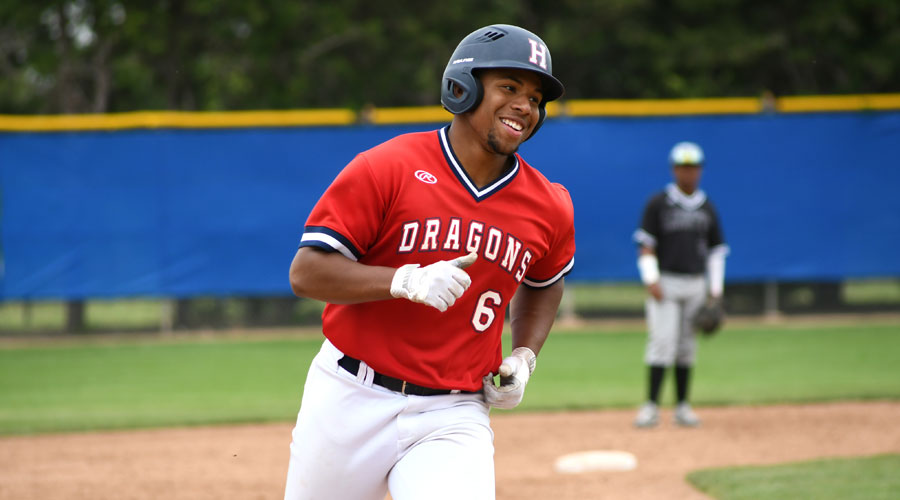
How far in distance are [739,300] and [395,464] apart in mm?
12292

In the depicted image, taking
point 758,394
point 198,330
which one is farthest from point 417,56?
point 758,394

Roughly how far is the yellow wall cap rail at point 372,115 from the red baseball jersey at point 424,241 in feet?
34.6

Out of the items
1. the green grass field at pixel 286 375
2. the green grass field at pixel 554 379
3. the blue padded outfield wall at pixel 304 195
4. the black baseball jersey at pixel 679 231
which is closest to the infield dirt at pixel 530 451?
the green grass field at pixel 554 379

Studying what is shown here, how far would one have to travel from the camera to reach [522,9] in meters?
19.8

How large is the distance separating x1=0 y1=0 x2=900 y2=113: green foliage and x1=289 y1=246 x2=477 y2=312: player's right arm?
14583mm

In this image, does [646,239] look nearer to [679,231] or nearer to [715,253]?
[679,231]

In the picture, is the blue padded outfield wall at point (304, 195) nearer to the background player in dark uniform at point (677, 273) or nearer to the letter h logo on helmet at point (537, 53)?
the background player in dark uniform at point (677, 273)

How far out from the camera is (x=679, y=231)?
8195 mm

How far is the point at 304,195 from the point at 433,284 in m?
11.1

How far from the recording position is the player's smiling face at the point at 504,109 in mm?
3189

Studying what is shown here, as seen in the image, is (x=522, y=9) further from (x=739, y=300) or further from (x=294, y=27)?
(x=739, y=300)

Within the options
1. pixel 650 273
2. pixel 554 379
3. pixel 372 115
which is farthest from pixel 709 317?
pixel 372 115

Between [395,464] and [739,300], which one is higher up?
[395,464]

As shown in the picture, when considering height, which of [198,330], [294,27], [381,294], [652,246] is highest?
[294,27]
